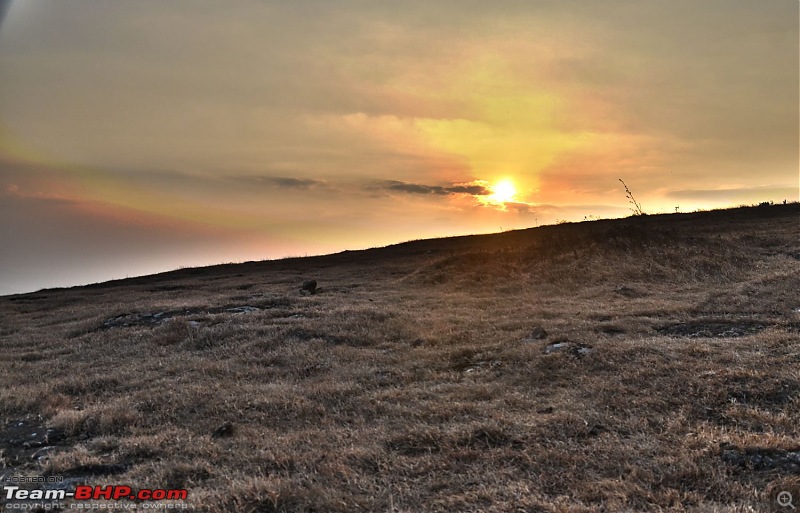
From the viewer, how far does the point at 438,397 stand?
10719 millimetres

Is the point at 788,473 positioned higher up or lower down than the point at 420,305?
lower down

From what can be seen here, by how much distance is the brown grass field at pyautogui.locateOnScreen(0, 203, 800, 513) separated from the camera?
269 inches

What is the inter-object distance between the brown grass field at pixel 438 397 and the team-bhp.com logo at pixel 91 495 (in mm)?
170

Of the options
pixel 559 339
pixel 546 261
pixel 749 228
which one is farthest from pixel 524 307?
pixel 749 228

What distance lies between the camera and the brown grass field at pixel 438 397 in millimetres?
6840

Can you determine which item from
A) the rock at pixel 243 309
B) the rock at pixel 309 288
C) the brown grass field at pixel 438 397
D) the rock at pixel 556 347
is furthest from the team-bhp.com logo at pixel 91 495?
the rock at pixel 309 288

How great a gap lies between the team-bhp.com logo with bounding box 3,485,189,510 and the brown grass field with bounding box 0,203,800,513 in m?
0.17

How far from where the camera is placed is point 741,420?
8.38m

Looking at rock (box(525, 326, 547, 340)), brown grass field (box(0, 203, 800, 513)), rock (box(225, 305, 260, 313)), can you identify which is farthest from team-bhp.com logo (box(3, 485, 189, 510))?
rock (box(225, 305, 260, 313))

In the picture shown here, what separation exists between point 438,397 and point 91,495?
616 centimetres

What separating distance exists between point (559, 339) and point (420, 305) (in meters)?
8.92

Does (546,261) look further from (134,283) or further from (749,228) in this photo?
(134,283)

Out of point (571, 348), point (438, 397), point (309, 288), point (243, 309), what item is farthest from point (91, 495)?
point (309, 288)

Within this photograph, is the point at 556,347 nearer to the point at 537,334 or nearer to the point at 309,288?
the point at 537,334
